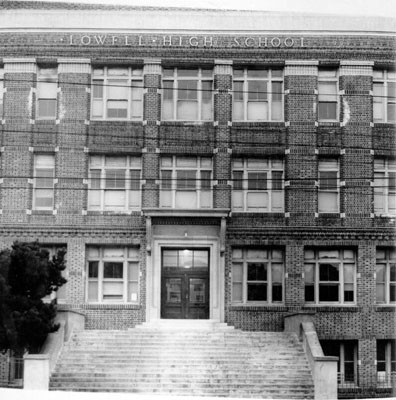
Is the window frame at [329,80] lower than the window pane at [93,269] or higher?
higher

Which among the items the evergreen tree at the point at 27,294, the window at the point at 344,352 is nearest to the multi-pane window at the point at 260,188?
the window at the point at 344,352

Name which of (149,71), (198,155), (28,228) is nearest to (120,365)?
(28,228)

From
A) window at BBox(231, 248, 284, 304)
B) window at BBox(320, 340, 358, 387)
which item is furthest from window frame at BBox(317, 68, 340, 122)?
window at BBox(320, 340, 358, 387)

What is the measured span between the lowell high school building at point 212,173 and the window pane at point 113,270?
0.03 metres

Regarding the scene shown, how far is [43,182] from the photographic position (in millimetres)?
19406

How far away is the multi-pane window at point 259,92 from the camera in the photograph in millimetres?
20328

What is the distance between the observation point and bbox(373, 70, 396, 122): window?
19.2 m

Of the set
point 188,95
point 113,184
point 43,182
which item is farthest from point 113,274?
point 188,95

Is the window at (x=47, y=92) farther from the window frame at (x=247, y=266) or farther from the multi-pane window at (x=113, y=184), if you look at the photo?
the window frame at (x=247, y=266)

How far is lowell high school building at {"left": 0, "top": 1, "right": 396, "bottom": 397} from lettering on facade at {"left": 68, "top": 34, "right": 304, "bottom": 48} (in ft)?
0.16

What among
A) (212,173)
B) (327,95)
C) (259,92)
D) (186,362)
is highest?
(259,92)

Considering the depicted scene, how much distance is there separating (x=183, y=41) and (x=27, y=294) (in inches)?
289

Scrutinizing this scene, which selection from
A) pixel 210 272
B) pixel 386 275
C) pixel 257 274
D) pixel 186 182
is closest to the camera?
pixel 386 275

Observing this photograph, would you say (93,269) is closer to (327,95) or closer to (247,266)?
(247,266)
